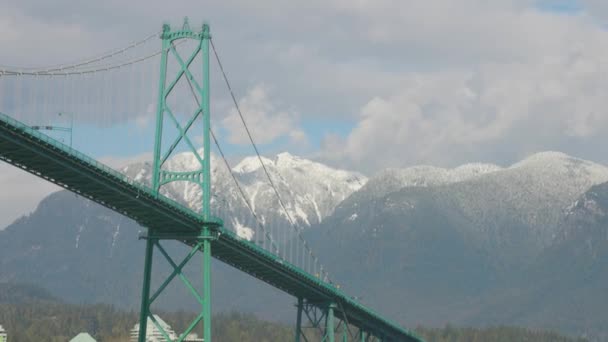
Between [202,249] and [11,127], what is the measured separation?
3036cm

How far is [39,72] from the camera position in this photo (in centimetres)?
10525

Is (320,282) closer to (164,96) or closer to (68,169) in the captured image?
(164,96)

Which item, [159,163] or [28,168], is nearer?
[28,168]

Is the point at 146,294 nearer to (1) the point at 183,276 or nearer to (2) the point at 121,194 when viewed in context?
(1) the point at 183,276

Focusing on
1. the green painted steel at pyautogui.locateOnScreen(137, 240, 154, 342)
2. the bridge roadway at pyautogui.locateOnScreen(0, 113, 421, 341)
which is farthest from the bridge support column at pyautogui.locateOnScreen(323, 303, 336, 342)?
the green painted steel at pyautogui.locateOnScreen(137, 240, 154, 342)

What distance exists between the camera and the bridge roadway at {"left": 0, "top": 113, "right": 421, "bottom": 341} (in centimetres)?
10338

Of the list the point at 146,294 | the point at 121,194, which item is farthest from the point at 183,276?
the point at 121,194

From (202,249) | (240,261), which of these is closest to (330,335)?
(240,261)

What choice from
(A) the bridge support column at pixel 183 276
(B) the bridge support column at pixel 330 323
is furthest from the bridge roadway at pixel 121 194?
(B) the bridge support column at pixel 330 323

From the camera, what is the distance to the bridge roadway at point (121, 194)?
103381 mm

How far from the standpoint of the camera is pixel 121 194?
115 meters

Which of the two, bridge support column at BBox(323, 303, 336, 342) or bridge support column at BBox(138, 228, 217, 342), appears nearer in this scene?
bridge support column at BBox(138, 228, 217, 342)

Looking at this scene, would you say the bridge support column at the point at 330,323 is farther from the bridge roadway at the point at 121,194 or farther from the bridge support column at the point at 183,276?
the bridge support column at the point at 183,276

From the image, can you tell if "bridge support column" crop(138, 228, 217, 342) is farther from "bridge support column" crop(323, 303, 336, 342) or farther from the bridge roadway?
"bridge support column" crop(323, 303, 336, 342)
